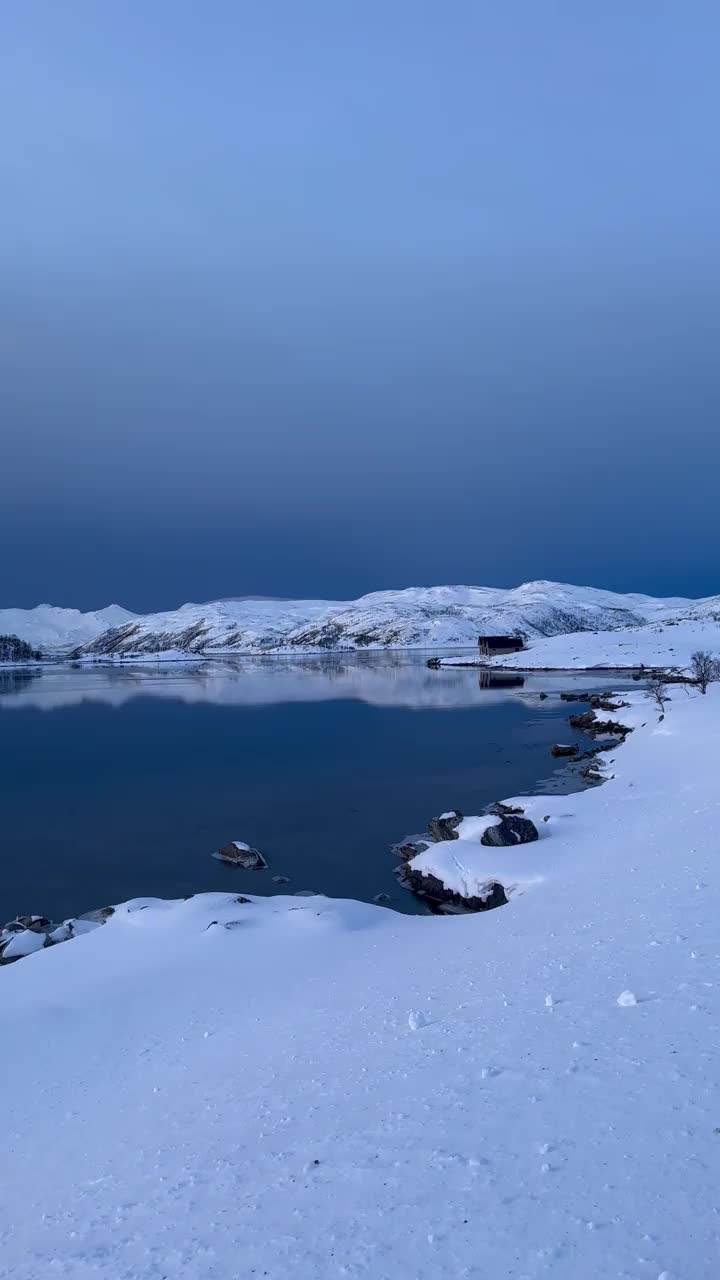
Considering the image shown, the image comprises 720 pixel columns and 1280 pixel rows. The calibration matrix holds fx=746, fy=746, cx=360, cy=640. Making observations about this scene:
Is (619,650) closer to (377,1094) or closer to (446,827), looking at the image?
(446,827)

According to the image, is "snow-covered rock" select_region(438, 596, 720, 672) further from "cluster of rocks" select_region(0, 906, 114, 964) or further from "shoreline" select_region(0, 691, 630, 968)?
"cluster of rocks" select_region(0, 906, 114, 964)

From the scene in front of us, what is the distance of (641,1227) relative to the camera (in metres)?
4.96

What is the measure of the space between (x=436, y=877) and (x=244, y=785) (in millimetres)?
17593

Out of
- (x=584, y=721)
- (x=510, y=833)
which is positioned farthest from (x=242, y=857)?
(x=584, y=721)

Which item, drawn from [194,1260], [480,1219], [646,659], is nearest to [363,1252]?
[480,1219]

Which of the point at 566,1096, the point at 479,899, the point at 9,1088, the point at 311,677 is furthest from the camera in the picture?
the point at 311,677

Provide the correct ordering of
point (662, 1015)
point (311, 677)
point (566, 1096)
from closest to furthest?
1. point (566, 1096)
2. point (662, 1015)
3. point (311, 677)

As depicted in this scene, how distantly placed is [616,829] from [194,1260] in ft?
46.6

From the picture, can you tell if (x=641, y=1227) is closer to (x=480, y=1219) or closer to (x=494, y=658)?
(x=480, y=1219)

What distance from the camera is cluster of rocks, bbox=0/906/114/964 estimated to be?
546 inches

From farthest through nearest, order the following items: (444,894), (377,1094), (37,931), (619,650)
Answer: (619,650)
(444,894)
(37,931)
(377,1094)

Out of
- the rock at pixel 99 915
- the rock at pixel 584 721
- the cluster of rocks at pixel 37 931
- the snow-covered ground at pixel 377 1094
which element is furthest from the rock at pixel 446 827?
the rock at pixel 584 721

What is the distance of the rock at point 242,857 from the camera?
66.1 feet

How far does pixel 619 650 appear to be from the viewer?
364 ft
